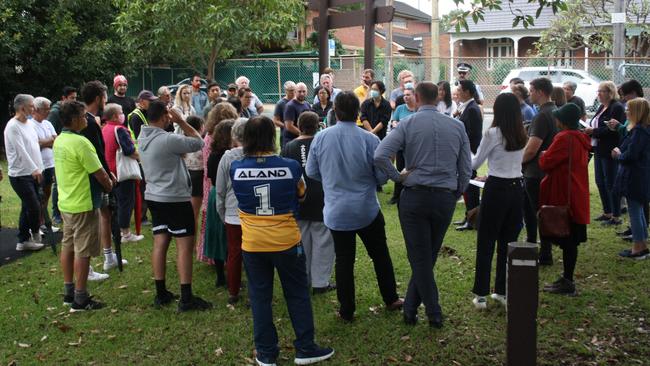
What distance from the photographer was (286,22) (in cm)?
2253

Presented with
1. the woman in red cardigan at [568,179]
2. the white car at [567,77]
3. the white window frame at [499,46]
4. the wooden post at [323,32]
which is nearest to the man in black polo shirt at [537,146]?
the woman in red cardigan at [568,179]

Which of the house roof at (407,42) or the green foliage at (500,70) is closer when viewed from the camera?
the green foliage at (500,70)

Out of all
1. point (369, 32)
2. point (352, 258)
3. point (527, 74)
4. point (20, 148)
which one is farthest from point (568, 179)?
point (527, 74)

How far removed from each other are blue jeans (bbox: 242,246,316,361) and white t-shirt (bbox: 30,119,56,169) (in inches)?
205

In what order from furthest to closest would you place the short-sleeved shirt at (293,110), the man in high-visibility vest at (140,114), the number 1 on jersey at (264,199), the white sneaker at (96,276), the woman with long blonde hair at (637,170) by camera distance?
the short-sleeved shirt at (293,110) → the man in high-visibility vest at (140,114) → the woman with long blonde hair at (637,170) → the white sneaker at (96,276) → the number 1 on jersey at (264,199)

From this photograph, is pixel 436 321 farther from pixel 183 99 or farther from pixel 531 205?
pixel 183 99

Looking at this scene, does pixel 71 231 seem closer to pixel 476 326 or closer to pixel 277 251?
pixel 277 251

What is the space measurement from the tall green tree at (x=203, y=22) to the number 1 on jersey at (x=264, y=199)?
36.0ft

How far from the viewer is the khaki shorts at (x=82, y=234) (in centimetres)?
592

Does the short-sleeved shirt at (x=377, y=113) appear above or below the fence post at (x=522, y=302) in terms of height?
above

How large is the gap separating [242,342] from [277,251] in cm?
112

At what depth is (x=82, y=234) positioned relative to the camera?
593cm

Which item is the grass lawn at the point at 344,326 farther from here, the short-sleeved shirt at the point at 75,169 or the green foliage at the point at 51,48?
the green foliage at the point at 51,48

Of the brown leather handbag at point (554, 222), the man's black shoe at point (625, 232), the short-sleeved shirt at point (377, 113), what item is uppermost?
the short-sleeved shirt at point (377, 113)
